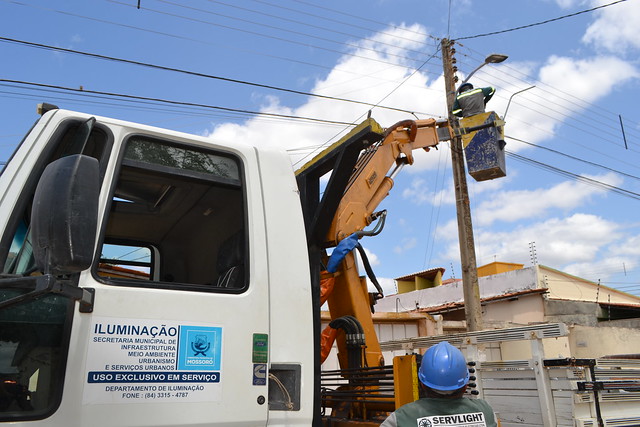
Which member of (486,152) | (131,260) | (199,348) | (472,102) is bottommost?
(199,348)

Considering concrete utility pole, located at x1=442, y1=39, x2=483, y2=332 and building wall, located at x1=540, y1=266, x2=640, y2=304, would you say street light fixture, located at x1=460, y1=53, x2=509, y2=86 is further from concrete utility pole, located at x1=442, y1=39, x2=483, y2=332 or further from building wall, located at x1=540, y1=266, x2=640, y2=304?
building wall, located at x1=540, y1=266, x2=640, y2=304

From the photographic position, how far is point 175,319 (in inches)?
85.7

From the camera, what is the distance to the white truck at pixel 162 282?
1858mm

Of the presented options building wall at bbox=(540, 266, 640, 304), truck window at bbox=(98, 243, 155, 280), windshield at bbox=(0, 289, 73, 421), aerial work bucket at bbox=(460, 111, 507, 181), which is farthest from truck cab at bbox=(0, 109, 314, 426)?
building wall at bbox=(540, 266, 640, 304)

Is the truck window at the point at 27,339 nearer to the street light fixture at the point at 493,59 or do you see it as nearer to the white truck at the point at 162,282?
the white truck at the point at 162,282

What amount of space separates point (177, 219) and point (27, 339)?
1.31 metres

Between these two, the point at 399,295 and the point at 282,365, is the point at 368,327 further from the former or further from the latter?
the point at 399,295

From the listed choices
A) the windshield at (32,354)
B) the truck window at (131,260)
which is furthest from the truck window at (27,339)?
the truck window at (131,260)

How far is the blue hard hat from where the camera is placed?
89.7 inches


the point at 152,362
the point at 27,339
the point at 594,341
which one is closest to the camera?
the point at 27,339

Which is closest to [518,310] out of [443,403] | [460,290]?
[460,290]

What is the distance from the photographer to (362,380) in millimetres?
3340

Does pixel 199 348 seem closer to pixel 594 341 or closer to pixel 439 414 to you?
pixel 439 414

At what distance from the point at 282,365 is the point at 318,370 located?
0.46m
